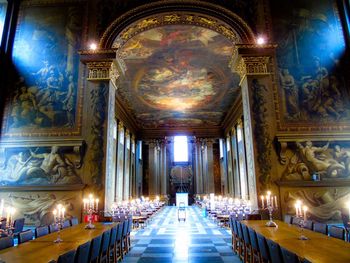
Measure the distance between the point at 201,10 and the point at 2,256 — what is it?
10.4m

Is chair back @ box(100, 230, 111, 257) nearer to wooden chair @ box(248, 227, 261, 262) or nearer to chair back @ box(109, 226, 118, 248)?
chair back @ box(109, 226, 118, 248)

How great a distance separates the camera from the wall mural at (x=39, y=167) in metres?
9.34

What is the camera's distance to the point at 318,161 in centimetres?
916

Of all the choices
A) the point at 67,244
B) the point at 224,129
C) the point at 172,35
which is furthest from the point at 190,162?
the point at 67,244

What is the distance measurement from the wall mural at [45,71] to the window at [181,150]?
2450cm

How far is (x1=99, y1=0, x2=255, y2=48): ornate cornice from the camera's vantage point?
10.5 metres

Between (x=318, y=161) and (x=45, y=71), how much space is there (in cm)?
1106

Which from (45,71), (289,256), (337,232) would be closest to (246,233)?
(337,232)

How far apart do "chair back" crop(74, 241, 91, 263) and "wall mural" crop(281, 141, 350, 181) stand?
23.8 ft

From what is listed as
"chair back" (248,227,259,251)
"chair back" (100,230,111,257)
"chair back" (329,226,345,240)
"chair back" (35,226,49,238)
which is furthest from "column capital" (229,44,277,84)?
"chair back" (35,226,49,238)

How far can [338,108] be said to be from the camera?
9.65 meters

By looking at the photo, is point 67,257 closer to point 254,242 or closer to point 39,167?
point 254,242

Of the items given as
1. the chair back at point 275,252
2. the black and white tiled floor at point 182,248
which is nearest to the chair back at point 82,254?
the chair back at point 275,252

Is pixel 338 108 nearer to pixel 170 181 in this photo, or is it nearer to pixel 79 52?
pixel 79 52
